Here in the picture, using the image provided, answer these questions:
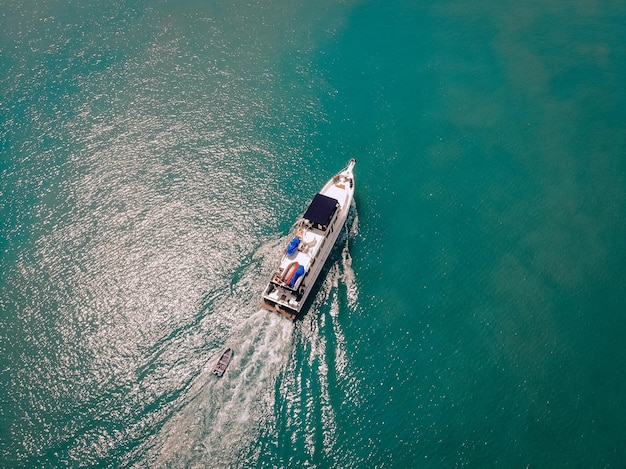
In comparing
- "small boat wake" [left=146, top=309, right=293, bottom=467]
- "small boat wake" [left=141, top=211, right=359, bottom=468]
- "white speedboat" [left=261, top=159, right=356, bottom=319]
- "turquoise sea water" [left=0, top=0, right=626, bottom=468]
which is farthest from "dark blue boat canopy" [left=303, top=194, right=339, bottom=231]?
"small boat wake" [left=146, top=309, right=293, bottom=467]

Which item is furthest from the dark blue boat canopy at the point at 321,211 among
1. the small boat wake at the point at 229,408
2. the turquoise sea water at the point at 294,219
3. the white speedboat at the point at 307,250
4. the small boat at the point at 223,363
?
the small boat at the point at 223,363

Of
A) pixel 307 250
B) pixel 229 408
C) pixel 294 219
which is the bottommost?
pixel 229 408

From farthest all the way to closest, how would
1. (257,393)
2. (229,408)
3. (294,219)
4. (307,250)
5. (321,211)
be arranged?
(294,219)
(321,211)
(307,250)
(257,393)
(229,408)

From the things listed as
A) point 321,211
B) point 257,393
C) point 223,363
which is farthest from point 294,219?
point 257,393

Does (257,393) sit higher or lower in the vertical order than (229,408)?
lower

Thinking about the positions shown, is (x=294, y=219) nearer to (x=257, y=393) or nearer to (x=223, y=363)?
(x=223, y=363)

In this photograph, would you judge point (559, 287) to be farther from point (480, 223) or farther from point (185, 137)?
point (185, 137)
